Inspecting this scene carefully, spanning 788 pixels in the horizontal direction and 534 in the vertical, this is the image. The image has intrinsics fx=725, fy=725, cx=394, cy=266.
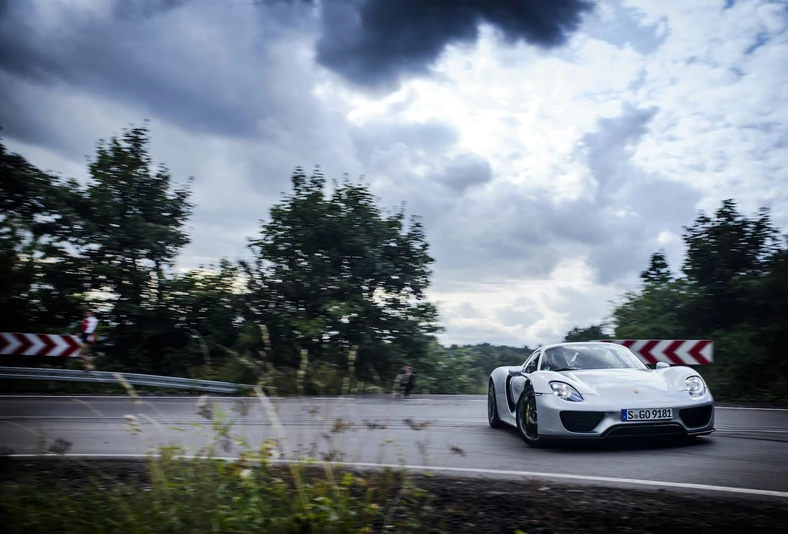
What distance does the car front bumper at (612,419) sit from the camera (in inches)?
279

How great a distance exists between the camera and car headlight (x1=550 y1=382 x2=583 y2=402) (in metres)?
7.30

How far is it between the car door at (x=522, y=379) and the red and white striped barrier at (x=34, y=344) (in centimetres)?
1106

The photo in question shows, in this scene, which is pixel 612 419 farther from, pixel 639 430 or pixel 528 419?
pixel 528 419

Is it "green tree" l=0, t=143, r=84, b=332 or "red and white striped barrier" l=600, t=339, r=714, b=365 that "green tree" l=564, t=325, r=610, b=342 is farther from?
"green tree" l=0, t=143, r=84, b=332

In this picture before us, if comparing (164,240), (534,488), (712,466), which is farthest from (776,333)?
(164,240)

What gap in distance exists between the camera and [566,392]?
7.41 meters

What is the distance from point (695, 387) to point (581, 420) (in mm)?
1360

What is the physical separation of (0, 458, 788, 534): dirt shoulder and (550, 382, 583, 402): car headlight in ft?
5.97

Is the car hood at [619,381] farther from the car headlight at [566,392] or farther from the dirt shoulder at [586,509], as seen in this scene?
the dirt shoulder at [586,509]

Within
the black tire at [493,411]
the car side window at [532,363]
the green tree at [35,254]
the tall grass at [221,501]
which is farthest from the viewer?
the green tree at [35,254]

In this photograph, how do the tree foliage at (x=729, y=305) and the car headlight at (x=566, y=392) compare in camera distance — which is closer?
the car headlight at (x=566, y=392)

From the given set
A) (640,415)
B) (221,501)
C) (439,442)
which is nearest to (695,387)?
(640,415)

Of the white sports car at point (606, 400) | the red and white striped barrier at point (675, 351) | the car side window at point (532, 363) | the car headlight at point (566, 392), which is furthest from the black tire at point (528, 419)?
the red and white striped barrier at point (675, 351)

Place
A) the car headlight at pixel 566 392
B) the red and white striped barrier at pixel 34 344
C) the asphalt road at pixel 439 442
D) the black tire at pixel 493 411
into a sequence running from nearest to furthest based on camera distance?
1. the asphalt road at pixel 439 442
2. the car headlight at pixel 566 392
3. the black tire at pixel 493 411
4. the red and white striped barrier at pixel 34 344
